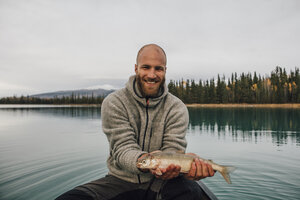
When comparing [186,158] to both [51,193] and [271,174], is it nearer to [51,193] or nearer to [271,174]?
[51,193]

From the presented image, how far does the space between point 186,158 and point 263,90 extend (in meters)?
111

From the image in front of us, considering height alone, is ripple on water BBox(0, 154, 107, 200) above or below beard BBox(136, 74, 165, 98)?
below

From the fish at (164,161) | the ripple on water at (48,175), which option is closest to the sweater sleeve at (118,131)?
the fish at (164,161)

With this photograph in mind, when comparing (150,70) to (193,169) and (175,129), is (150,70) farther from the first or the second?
(193,169)

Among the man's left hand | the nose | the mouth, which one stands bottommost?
the man's left hand

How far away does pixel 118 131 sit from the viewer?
358cm

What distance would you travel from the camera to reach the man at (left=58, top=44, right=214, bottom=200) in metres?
3.30

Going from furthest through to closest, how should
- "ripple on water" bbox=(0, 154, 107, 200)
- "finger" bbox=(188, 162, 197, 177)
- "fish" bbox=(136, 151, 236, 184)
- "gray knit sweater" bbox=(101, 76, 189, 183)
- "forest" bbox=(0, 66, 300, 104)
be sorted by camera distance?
"forest" bbox=(0, 66, 300, 104), "ripple on water" bbox=(0, 154, 107, 200), "gray knit sweater" bbox=(101, 76, 189, 183), "finger" bbox=(188, 162, 197, 177), "fish" bbox=(136, 151, 236, 184)

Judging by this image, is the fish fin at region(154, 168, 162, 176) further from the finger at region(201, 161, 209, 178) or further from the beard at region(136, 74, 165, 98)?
the beard at region(136, 74, 165, 98)

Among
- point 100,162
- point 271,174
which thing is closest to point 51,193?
point 100,162

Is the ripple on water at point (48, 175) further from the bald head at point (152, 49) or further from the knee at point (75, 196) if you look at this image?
the bald head at point (152, 49)

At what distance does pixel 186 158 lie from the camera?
3229 mm

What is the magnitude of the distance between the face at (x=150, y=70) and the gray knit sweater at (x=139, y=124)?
165 millimetres

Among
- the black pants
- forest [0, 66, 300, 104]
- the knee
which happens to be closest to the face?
the black pants
